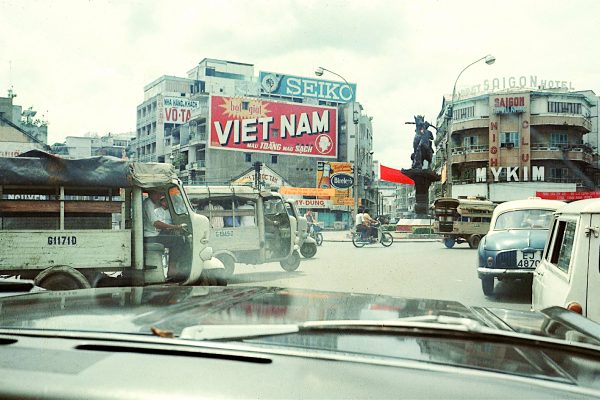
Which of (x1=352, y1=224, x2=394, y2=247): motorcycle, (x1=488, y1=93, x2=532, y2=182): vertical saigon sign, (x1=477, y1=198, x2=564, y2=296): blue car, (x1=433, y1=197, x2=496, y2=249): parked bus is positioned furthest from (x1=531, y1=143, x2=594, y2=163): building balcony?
(x1=477, y1=198, x2=564, y2=296): blue car

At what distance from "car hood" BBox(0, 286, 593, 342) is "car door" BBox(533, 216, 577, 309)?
214cm

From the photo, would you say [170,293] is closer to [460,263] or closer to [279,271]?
[279,271]

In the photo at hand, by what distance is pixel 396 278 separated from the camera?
11.5m

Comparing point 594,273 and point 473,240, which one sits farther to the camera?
point 473,240

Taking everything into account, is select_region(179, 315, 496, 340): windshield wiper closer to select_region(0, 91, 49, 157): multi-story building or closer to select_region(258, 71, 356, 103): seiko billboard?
select_region(0, 91, 49, 157): multi-story building

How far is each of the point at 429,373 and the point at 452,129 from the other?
58.2 metres

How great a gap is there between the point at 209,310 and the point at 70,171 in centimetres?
612

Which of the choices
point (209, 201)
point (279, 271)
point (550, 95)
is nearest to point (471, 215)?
point (279, 271)

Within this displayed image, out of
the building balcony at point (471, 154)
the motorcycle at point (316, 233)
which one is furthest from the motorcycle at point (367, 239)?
the building balcony at point (471, 154)

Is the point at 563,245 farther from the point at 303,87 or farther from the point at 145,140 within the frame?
the point at 145,140

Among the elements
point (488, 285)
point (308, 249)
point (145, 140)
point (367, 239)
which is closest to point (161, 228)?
point (488, 285)

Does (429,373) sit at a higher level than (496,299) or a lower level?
higher

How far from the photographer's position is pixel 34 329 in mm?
1614

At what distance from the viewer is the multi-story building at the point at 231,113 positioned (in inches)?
2422
